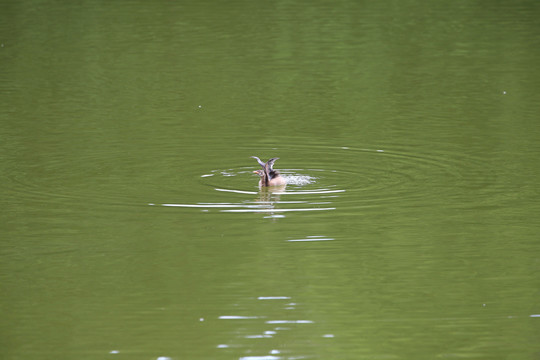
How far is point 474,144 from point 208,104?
552cm

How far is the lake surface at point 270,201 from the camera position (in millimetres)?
8172

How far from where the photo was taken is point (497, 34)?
26.5m

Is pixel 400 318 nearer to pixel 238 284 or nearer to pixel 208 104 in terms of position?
pixel 238 284

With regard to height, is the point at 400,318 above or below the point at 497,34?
below

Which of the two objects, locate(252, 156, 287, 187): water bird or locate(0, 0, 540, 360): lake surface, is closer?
locate(0, 0, 540, 360): lake surface

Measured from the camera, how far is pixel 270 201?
12.1 meters

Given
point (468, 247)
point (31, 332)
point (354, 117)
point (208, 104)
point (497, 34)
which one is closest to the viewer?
point (31, 332)

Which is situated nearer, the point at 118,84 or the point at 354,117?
the point at 354,117

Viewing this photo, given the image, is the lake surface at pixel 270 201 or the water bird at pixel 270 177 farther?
the water bird at pixel 270 177

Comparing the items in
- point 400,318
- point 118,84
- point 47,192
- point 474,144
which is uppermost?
point 118,84

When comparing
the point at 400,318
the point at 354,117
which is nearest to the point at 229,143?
the point at 354,117

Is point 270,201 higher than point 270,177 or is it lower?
lower

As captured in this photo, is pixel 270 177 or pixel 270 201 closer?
pixel 270 201

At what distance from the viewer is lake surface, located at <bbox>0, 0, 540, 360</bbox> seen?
8172mm
